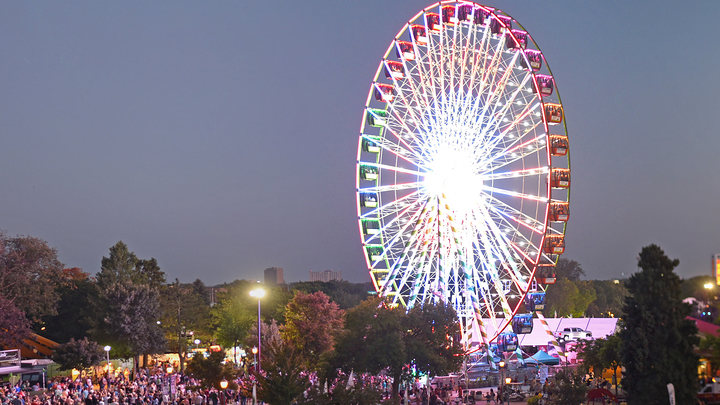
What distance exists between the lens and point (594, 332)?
8450cm

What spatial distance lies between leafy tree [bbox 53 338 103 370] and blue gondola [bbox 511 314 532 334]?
31.9 m

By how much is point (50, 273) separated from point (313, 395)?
4370 centimetres

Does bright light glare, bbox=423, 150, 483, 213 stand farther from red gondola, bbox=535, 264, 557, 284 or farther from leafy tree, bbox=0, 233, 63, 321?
leafy tree, bbox=0, 233, 63, 321

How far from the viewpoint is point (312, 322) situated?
68375mm

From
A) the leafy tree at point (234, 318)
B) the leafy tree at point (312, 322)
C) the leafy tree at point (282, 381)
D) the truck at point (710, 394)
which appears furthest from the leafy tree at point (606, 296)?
the leafy tree at point (282, 381)

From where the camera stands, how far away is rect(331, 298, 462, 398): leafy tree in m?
43.7

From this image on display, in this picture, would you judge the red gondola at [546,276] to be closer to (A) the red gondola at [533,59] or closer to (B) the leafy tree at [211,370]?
(A) the red gondola at [533,59]

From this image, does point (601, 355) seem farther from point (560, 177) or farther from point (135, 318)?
point (135, 318)

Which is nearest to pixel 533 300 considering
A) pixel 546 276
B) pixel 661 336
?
pixel 546 276

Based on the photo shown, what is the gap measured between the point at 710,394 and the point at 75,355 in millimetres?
46234

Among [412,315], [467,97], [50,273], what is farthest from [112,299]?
[467,97]

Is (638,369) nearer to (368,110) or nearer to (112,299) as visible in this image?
(368,110)

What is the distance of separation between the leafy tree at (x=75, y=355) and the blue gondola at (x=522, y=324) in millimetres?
31874

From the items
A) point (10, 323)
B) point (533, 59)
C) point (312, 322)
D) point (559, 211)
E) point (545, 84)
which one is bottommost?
point (312, 322)
